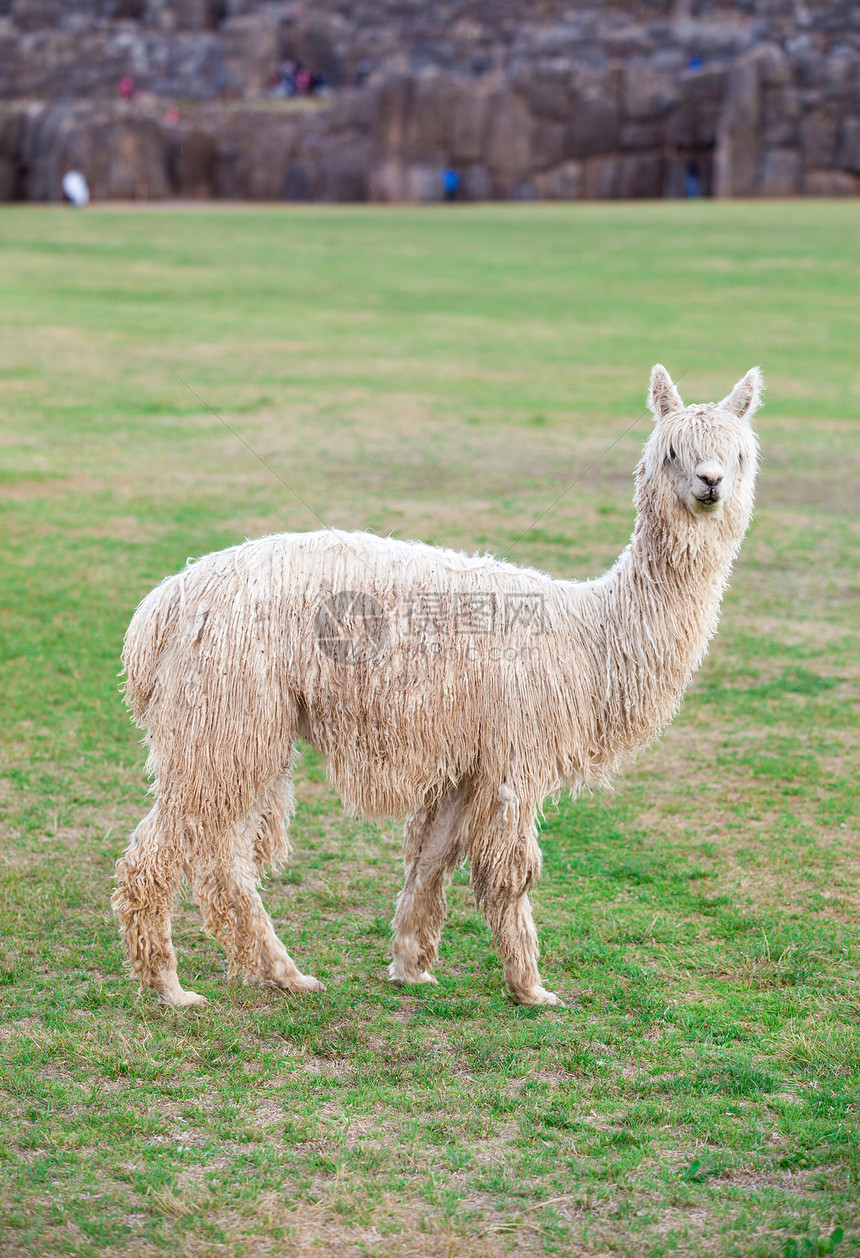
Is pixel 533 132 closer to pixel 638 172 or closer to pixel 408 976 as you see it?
pixel 638 172

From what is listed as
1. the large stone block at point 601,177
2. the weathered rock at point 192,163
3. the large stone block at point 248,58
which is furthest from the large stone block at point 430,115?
the large stone block at point 248,58

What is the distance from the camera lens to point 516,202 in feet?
128

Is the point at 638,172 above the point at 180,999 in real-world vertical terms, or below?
above

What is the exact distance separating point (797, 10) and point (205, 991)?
173 ft

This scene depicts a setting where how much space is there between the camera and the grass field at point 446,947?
3164mm

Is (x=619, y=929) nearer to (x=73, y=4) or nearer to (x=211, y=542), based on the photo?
(x=211, y=542)

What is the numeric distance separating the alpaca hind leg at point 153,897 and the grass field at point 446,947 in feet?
0.32

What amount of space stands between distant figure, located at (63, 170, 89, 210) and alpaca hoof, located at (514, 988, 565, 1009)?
35704 mm

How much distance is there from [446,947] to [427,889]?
0.45m

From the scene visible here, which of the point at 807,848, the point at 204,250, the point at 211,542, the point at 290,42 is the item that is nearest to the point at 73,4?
the point at 290,42

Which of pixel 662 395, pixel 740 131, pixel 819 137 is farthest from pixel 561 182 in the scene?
pixel 662 395

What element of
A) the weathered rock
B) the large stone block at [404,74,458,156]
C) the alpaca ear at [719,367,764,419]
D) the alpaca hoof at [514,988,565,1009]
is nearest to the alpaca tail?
the alpaca hoof at [514,988,565,1009]

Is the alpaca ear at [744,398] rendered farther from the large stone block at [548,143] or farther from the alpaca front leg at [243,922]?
the large stone block at [548,143]

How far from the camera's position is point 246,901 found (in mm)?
4078
